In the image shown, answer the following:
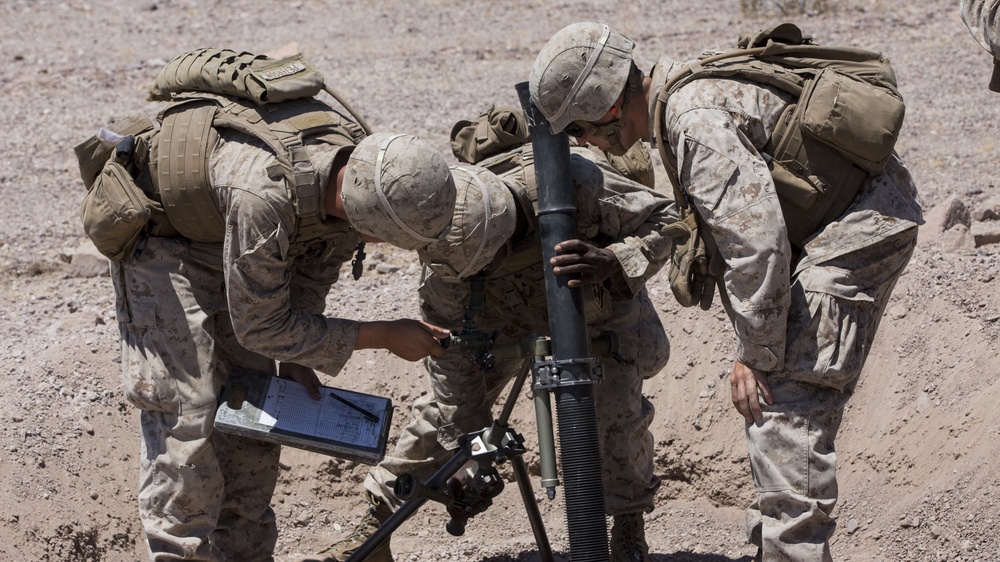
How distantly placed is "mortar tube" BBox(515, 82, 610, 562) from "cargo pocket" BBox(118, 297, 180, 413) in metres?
1.42

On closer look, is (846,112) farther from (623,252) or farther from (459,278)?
(459,278)

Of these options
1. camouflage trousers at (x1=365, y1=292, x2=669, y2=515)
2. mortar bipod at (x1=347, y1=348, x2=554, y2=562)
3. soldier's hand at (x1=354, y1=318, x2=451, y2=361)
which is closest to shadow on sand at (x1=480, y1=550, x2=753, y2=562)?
camouflage trousers at (x1=365, y1=292, x2=669, y2=515)

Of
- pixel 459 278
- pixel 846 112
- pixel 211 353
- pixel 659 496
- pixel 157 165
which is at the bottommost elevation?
pixel 659 496

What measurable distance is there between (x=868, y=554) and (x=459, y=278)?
7.68 feet

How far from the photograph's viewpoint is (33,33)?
1411 centimetres

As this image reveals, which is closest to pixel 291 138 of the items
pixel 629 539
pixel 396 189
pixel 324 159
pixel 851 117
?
pixel 324 159

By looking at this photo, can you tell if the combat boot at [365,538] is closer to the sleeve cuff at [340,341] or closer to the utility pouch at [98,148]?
the sleeve cuff at [340,341]

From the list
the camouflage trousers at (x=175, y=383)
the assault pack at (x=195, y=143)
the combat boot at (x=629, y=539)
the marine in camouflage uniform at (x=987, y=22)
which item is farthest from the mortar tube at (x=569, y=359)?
the marine in camouflage uniform at (x=987, y=22)

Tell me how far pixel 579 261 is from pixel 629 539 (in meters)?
1.43

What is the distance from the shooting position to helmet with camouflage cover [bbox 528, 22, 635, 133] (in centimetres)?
371

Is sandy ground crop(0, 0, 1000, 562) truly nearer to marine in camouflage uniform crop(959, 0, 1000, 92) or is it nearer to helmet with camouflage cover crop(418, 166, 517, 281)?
marine in camouflage uniform crop(959, 0, 1000, 92)

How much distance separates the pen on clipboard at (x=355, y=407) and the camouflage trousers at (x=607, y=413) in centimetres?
57

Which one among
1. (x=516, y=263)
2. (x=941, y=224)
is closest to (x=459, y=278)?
(x=516, y=263)

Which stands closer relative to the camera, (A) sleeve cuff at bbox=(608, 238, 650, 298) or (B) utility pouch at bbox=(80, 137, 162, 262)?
(B) utility pouch at bbox=(80, 137, 162, 262)
